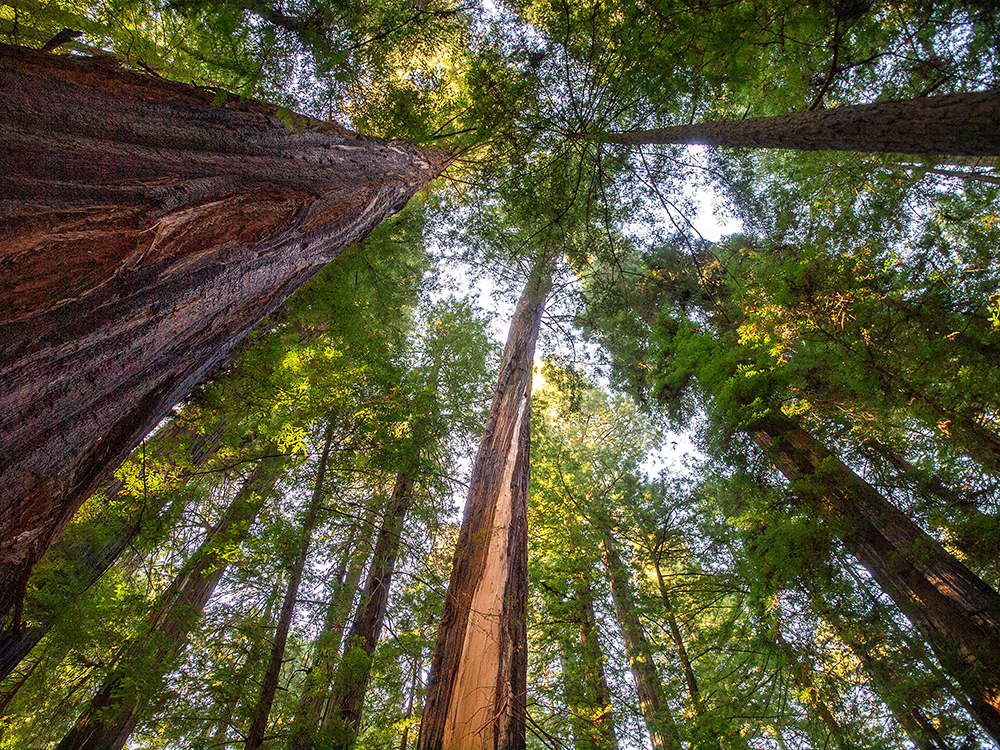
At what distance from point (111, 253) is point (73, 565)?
4511 mm

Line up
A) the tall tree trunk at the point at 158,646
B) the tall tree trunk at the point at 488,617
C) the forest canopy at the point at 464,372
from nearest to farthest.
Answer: the forest canopy at the point at 464,372 → the tall tree trunk at the point at 488,617 → the tall tree trunk at the point at 158,646

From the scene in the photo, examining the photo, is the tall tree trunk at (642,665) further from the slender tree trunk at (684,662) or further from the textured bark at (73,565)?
the textured bark at (73,565)

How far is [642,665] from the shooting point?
7.02 meters

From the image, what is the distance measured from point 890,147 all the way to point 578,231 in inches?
188

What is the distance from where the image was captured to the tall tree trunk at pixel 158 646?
10.5 ft

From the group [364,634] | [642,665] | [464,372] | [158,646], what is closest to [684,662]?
[642,665]

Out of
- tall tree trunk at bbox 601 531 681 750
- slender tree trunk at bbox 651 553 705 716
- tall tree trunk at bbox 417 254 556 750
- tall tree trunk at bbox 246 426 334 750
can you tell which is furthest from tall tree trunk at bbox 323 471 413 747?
slender tree trunk at bbox 651 553 705 716

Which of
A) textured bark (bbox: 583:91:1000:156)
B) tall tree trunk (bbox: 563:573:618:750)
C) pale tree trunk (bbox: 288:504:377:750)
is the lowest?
pale tree trunk (bbox: 288:504:377:750)

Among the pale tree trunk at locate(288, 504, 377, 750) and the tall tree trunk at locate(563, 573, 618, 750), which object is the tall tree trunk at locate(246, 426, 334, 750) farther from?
the tall tree trunk at locate(563, 573, 618, 750)

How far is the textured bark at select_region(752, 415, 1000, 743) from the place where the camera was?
3.71 m

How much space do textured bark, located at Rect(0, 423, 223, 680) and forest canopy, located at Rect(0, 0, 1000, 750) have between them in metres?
0.05

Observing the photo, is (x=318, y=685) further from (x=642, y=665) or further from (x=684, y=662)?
(x=642, y=665)

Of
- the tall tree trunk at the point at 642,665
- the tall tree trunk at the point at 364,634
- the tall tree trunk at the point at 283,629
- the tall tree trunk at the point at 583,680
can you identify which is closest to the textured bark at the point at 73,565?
the tall tree trunk at the point at 283,629

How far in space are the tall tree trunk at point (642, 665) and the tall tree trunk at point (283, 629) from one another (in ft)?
14.7
